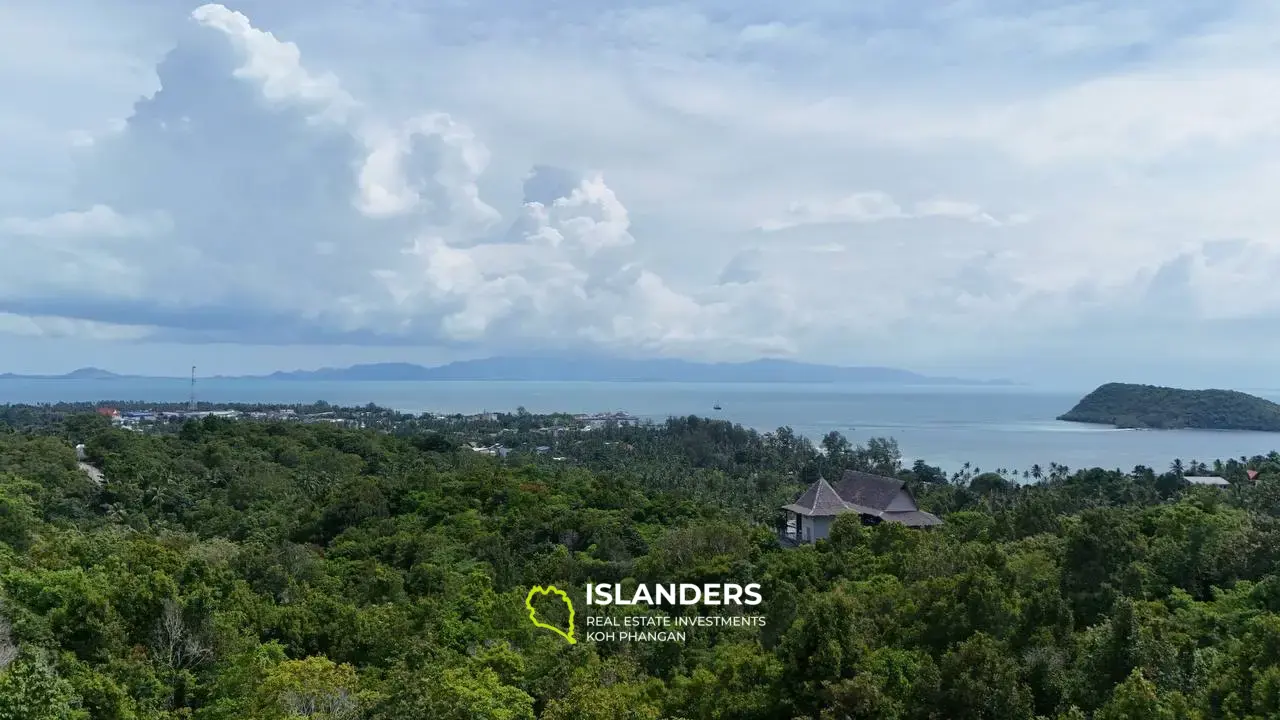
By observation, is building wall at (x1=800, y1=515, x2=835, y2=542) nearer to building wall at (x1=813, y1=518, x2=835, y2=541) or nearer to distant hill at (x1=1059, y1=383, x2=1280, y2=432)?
building wall at (x1=813, y1=518, x2=835, y2=541)

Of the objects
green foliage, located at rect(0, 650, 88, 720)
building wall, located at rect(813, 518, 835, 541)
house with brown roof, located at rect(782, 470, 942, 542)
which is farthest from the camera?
house with brown roof, located at rect(782, 470, 942, 542)

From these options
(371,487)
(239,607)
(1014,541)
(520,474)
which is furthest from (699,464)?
(239,607)

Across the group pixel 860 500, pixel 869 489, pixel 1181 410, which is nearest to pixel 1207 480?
pixel 869 489

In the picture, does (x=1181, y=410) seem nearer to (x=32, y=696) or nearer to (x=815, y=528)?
(x=815, y=528)

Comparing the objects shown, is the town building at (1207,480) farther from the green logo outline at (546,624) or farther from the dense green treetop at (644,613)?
the green logo outline at (546,624)

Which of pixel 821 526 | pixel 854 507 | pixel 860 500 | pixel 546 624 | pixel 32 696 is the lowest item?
pixel 546 624

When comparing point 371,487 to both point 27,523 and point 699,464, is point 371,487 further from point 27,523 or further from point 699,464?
point 699,464

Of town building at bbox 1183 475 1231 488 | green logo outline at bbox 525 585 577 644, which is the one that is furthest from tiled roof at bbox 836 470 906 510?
town building at bbox 1183 475 1231 488
